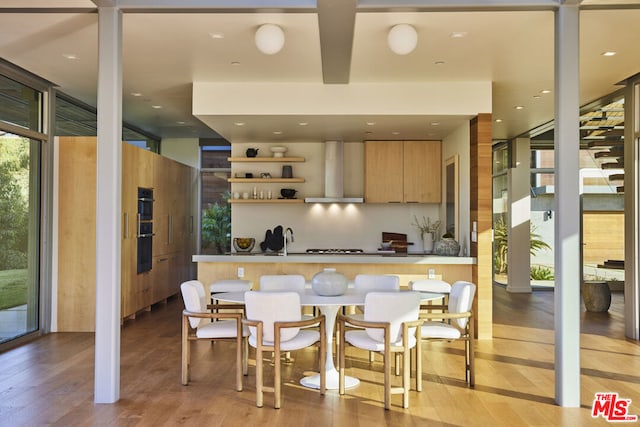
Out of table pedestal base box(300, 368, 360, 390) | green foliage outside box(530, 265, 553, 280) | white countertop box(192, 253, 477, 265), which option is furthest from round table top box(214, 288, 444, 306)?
green foliage outside box(530, 265, 553, 280)

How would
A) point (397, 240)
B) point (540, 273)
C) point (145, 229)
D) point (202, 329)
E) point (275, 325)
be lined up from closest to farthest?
point (275, 325), point (202, 329), point (145, 229), point (397, 240), point (540, 273)

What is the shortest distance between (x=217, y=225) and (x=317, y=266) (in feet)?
16.4

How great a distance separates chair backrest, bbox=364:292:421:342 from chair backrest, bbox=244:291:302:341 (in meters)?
0.53

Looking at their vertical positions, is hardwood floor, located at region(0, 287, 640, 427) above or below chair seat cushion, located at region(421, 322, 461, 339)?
below

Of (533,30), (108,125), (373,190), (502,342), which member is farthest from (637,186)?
(108,125)

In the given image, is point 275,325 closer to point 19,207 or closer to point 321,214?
point 19,207

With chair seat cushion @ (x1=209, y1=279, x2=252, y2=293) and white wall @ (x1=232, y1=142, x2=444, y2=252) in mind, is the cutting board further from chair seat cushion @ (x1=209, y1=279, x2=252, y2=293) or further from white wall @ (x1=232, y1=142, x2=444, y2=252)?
chair seat cushion @ (x1=209, y1=279, x2=252, y2=293)

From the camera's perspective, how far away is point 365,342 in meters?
4.54

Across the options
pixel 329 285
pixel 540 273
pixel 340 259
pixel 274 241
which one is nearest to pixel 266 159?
pixel 274 241

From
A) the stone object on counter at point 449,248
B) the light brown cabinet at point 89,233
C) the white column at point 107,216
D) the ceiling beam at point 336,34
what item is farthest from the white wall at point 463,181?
the white column at point 107,216

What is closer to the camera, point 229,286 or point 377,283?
point 377,283

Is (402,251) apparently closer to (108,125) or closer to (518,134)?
(518,134)

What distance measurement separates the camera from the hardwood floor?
4.09 metres

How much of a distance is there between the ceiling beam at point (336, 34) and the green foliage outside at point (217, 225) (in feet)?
19.2
